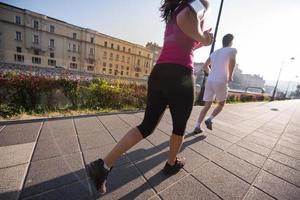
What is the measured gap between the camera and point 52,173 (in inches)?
69.2

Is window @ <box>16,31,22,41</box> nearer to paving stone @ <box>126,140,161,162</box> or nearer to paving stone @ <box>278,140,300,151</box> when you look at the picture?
paving stone @ <box>126,140,161,162</box>

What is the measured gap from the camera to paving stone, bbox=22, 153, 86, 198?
1542 mm

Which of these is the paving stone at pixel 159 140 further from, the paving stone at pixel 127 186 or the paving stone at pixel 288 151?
the paving stone at pixel 288 151

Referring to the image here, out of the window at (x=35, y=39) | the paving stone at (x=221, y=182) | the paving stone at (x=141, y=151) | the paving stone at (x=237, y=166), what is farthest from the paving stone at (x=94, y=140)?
the window at (x=35, y=39)

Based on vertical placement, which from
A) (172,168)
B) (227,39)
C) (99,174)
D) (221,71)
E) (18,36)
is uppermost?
(18,36)

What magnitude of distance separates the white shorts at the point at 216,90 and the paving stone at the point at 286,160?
1288 mm

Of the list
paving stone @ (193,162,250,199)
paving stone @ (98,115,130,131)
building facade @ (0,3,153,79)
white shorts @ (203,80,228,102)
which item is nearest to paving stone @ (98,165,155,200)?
paving stone @ (193,162,250,199)

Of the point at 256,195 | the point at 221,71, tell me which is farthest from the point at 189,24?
the point at 221,71

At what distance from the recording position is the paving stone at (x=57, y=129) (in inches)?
106

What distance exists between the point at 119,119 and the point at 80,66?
157 feet

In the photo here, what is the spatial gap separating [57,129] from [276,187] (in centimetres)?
334

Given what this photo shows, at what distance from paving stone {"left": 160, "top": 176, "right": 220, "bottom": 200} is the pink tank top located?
1.25 m

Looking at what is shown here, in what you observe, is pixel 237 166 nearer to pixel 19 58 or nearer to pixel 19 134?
pixel 19 134

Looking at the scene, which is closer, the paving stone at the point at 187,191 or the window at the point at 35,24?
the paving stone at the point at 187,191
